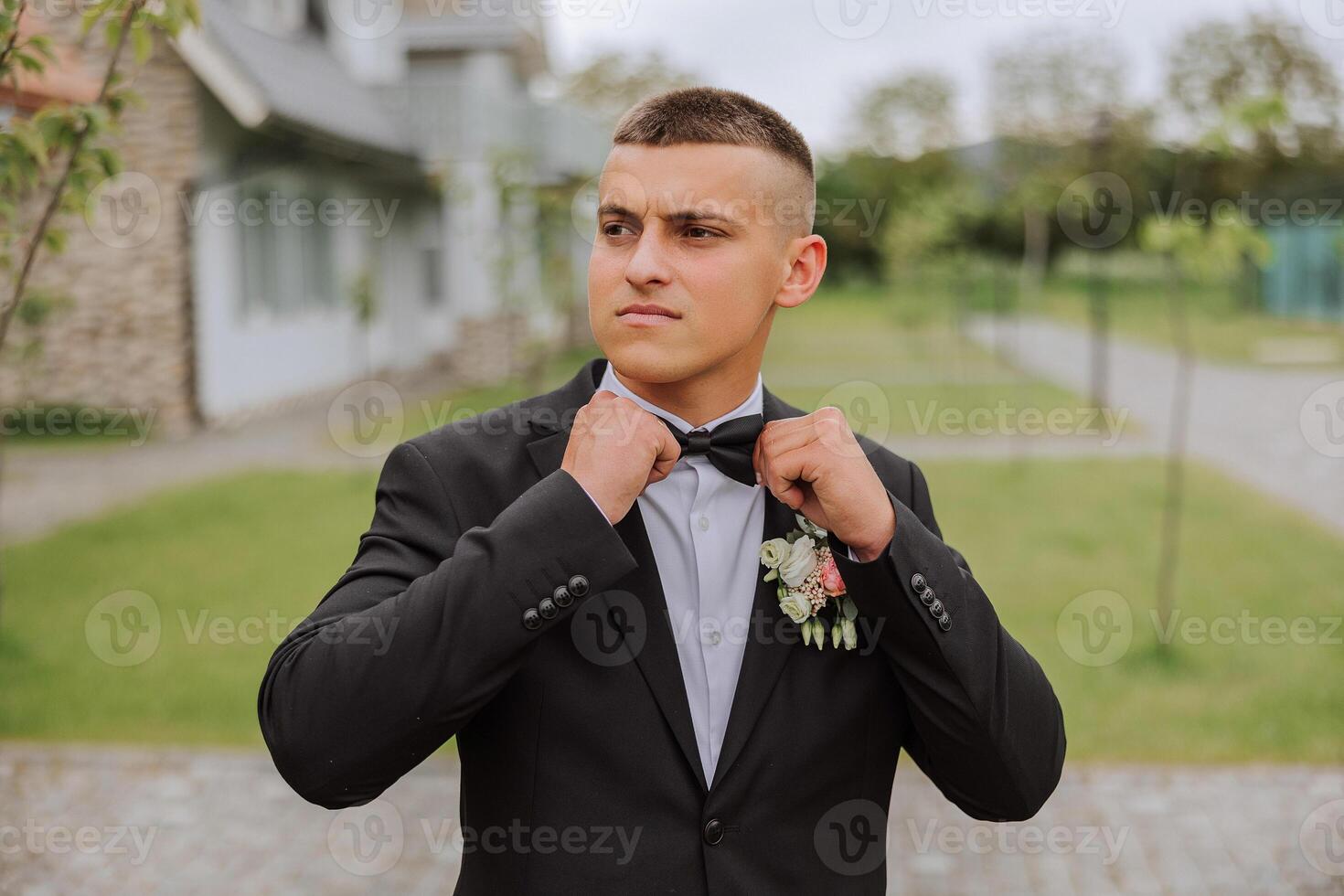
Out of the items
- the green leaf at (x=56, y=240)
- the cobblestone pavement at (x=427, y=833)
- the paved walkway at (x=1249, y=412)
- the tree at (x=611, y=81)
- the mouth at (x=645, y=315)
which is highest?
the tree at (x=611, y=81)

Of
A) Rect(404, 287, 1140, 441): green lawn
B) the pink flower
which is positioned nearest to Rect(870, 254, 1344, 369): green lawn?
Rect(404, 287, 1140, 441): green lawn

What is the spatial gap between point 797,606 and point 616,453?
39cm

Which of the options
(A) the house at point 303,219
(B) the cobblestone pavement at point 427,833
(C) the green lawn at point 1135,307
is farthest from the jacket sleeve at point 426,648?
(C) the green lawn at point 1135,307

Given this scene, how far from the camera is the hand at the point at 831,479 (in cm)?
187

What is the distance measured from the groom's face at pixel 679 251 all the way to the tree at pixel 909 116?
5205 cm

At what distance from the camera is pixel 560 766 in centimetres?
194

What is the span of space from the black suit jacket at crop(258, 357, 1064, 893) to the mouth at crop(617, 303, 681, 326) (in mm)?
263

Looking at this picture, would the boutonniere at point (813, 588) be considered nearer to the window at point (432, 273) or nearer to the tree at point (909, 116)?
the window at point (432, 273)

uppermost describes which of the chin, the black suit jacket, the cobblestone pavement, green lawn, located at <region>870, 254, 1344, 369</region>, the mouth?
the mouth

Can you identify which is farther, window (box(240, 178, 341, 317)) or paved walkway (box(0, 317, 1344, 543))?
window (box(240, 178, 341, 317))

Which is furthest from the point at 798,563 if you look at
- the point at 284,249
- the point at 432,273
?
the point at 432,273

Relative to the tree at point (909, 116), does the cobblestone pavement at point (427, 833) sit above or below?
below

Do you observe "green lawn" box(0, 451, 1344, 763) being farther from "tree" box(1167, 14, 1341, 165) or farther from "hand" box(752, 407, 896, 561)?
"tree" box(1167, 14, 1341, 165)

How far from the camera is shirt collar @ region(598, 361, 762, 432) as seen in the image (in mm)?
2131
